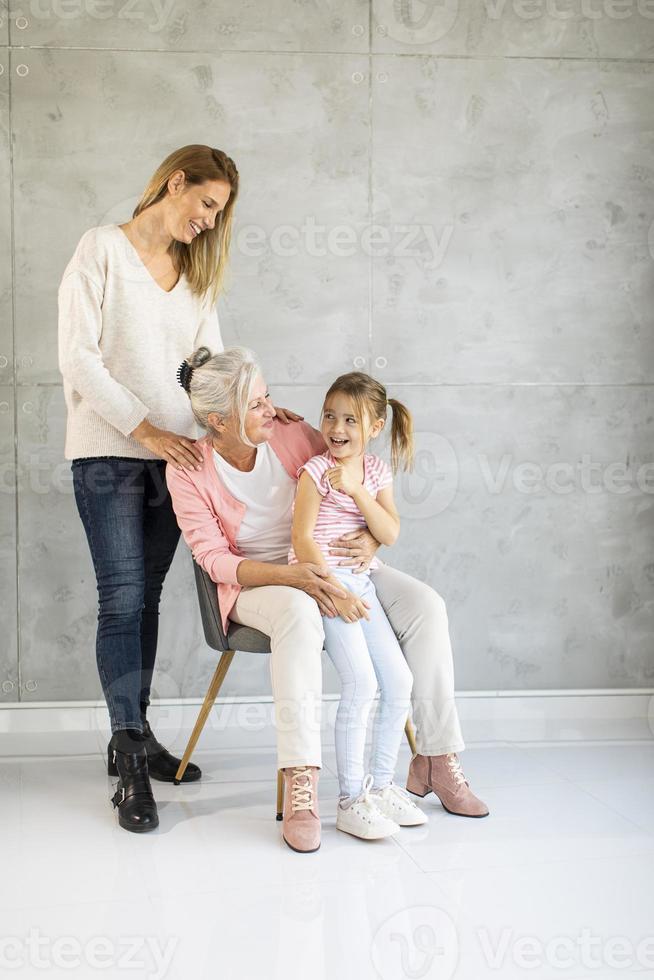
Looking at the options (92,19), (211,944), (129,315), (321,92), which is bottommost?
(211,944)

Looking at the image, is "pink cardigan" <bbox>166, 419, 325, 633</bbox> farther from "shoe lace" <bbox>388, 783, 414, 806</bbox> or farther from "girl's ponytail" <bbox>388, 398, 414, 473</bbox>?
"shoe lace" <bbox>388, 783, 414, 806</bbox>

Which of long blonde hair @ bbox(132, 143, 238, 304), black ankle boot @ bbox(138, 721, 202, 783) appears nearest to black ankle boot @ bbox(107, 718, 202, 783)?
black ankle boot @ bbox(138, 721, 202, 783)

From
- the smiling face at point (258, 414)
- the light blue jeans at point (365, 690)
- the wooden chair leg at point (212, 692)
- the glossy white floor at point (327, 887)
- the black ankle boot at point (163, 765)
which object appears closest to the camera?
the glossy white floor at point (327, 887)

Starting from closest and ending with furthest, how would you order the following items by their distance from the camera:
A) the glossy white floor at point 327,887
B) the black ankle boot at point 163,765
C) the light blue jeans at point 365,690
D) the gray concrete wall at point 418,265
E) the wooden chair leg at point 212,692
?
the glossy white floor at point 327,887, the light blue jeans at point 365,690, the wooden chair leg at point 212,692, the black ankle boot at point 163,765, the gray concrete wall at point 418,265

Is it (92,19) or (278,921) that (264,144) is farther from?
(278,921)

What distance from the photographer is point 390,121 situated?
3.21 m

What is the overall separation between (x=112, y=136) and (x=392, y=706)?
1.91m

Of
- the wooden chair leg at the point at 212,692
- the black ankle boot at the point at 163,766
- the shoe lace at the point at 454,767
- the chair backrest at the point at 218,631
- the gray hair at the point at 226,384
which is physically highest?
the gray hair at the point at 226,384

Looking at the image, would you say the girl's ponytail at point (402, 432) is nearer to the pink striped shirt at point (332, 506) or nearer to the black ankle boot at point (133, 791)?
the pink striped shirt at point (332, 506)

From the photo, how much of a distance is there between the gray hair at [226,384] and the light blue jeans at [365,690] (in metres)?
0.47

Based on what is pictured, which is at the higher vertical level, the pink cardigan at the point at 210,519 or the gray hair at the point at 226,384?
the gray hair at the point at 226,384

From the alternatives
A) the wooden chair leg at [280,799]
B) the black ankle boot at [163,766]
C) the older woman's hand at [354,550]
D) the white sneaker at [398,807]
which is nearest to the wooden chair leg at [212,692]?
the black ankle boot at [163,766]

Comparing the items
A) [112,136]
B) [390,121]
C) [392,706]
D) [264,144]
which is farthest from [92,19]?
[392,706]

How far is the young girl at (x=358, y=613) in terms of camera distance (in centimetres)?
239
